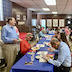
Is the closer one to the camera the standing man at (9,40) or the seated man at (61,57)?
the seated man at (61,57)

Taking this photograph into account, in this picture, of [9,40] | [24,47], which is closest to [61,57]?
[24,47]

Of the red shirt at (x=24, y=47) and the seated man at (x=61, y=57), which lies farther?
the red shirt at (x=24, y=47)

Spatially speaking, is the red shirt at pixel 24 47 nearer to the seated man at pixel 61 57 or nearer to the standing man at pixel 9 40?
the standing man at pixel 9 40

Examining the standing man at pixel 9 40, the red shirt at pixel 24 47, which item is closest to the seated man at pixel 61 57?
the red shirt at pixel 24 47

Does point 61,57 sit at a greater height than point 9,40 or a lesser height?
lesser

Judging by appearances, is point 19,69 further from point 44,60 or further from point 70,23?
point 70,23

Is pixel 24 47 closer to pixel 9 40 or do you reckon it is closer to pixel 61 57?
pixel 9 40

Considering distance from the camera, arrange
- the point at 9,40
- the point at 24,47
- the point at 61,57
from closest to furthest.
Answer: the point at 61,57, the point at 9,40, the point at 24,47

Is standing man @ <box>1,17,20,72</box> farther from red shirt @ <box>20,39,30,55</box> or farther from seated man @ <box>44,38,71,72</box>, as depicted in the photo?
seated man @ <box>44,38,71,72</box>

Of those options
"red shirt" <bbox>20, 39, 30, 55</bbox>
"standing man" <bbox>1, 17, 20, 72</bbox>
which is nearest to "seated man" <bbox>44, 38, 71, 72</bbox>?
"red shirt" <bbox>20, 39, 30, 55</bbox>

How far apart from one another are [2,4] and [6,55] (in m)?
3.10

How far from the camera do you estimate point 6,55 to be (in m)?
3.34

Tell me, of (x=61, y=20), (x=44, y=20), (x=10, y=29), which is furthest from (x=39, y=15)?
(x=10, y=29)

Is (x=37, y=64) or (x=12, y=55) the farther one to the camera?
(x=12, y=55)
